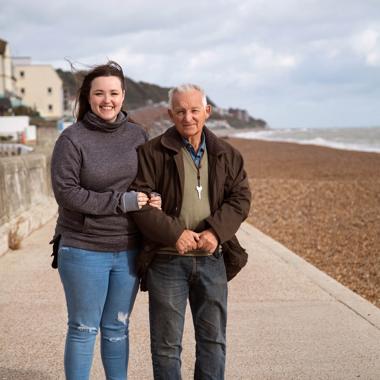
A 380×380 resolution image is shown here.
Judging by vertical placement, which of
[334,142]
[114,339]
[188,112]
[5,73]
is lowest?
[334,142]

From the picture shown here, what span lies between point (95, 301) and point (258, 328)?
186cm

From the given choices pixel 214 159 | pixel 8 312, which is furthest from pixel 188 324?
pixel 214 159

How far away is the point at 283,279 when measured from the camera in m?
5.85

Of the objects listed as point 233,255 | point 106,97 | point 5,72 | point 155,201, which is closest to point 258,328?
point 233,255

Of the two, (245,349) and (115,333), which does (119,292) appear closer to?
(115,333)

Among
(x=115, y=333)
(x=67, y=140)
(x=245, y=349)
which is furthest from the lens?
(x=245, y=349)

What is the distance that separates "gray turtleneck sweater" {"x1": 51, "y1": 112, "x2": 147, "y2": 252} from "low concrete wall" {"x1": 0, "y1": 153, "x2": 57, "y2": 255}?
4.18 meters

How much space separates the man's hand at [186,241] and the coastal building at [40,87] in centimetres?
7885

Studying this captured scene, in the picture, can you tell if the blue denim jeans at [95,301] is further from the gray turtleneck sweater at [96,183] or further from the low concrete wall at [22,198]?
the low concrete wall at [22,198]

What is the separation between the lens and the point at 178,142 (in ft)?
9.41

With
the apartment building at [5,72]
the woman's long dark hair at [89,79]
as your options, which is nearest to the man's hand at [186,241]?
the woman's long dark hair at [89,79]

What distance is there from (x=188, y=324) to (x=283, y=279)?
1620 millimetres

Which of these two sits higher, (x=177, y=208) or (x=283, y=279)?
(x=177, y=208)

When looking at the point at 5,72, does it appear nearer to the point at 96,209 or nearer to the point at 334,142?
the point at 334,142
